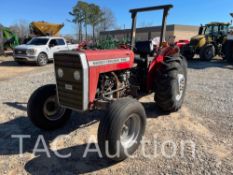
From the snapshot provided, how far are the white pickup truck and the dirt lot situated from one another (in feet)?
24.7

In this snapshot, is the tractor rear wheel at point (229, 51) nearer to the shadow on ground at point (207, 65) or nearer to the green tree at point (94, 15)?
the shadow on ground at point (207, 65)

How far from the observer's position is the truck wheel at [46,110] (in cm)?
413

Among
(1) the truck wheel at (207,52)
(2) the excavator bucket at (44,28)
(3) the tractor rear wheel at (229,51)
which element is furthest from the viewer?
(2) the excavator bucket at (44,28)

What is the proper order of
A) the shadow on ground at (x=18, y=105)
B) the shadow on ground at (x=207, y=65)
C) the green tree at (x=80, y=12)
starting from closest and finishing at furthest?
the shadow on ground at (x=18, y=105), the shadow on ground at (x=207, y=65), the green tree at (x=80, y=12)

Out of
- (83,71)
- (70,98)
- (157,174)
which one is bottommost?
(157,174)

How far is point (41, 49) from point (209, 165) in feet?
38.8

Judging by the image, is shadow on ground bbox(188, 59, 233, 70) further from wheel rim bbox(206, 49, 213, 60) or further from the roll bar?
the roll bar

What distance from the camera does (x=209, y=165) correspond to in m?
3.35

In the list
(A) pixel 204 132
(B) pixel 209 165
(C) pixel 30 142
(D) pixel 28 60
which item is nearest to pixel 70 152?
(C) pixel 30 142

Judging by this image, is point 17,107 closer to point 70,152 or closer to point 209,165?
point 70,152

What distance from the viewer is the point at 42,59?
44.6ft

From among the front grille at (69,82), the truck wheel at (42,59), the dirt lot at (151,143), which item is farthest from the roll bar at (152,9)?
the truck wheel at (42,59)

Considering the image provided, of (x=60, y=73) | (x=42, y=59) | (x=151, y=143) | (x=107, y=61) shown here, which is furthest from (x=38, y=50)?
(x=151, y=143)

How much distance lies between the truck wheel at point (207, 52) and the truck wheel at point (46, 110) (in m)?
11.5
